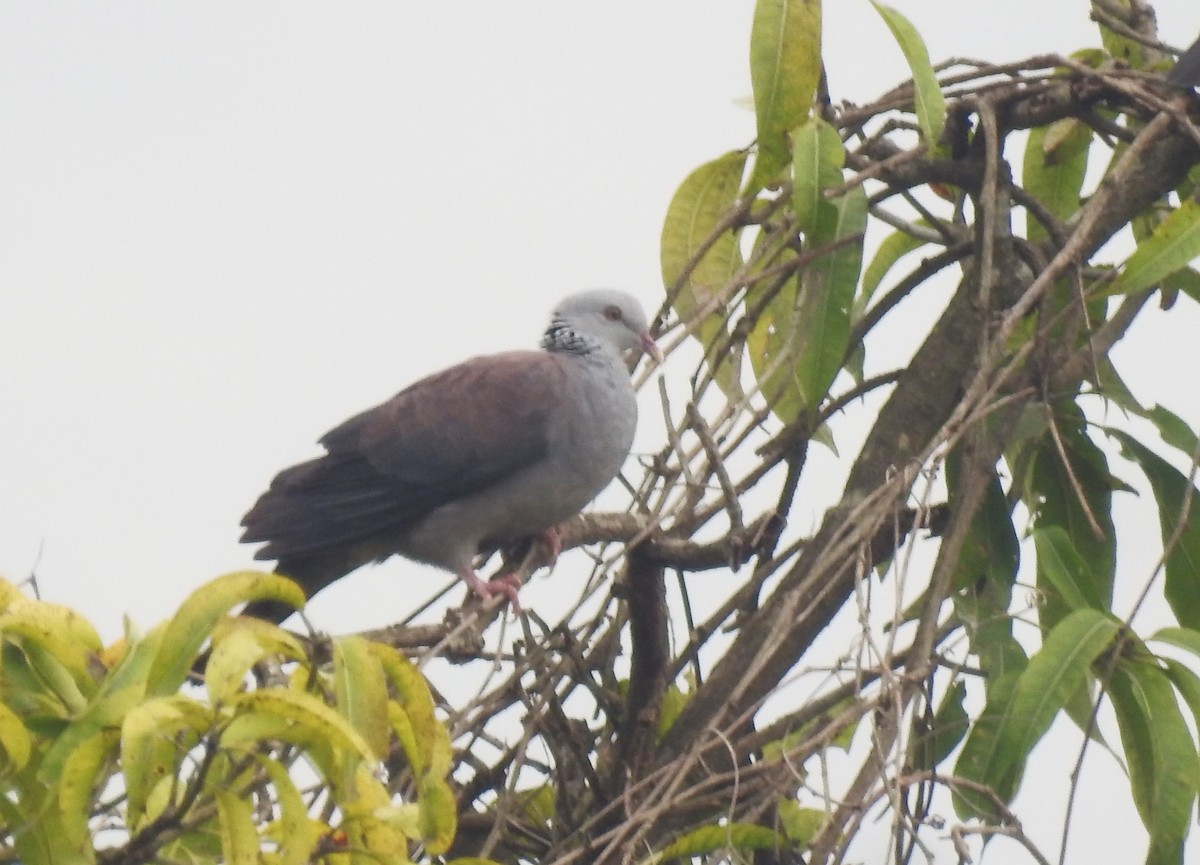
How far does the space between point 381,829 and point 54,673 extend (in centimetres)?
36

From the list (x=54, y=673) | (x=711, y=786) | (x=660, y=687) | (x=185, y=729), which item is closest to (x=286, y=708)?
(x=185, y=729)

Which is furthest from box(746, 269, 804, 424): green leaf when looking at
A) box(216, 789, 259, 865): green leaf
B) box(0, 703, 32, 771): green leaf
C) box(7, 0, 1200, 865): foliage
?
box(0, 703, 32, 771): green leaf

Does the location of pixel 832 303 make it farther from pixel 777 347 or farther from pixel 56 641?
pixel 56 641

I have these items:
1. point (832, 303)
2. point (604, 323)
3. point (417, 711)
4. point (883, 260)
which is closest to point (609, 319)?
point (604, 323)

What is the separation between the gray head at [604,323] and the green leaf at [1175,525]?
188 centimetres

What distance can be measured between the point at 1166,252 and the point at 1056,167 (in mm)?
808

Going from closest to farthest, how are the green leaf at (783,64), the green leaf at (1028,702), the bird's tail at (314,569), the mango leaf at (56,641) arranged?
1. the mango leaf at (56,641)
2. the green leaf at (1028,702)
3. the green leaf at (783,64)
4. the bird's tail at (314,569)

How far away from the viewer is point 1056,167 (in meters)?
3.29

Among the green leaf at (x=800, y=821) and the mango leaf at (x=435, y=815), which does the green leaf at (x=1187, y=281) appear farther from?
the mango leaf at (x=435, y=815)

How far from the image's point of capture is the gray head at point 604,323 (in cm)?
470

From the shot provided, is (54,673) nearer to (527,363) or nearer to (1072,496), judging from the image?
(1072,496)

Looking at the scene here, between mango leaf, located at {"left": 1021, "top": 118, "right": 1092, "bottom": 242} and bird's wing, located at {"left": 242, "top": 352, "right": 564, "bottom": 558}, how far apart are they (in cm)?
150

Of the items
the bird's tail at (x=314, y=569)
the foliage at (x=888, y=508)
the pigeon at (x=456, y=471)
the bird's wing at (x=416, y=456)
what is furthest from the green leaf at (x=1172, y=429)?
the bird's tail at (x=314, y=569)

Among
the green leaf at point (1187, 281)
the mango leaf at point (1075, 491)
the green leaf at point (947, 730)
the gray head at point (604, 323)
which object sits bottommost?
the green leaf at point (947, 730)
